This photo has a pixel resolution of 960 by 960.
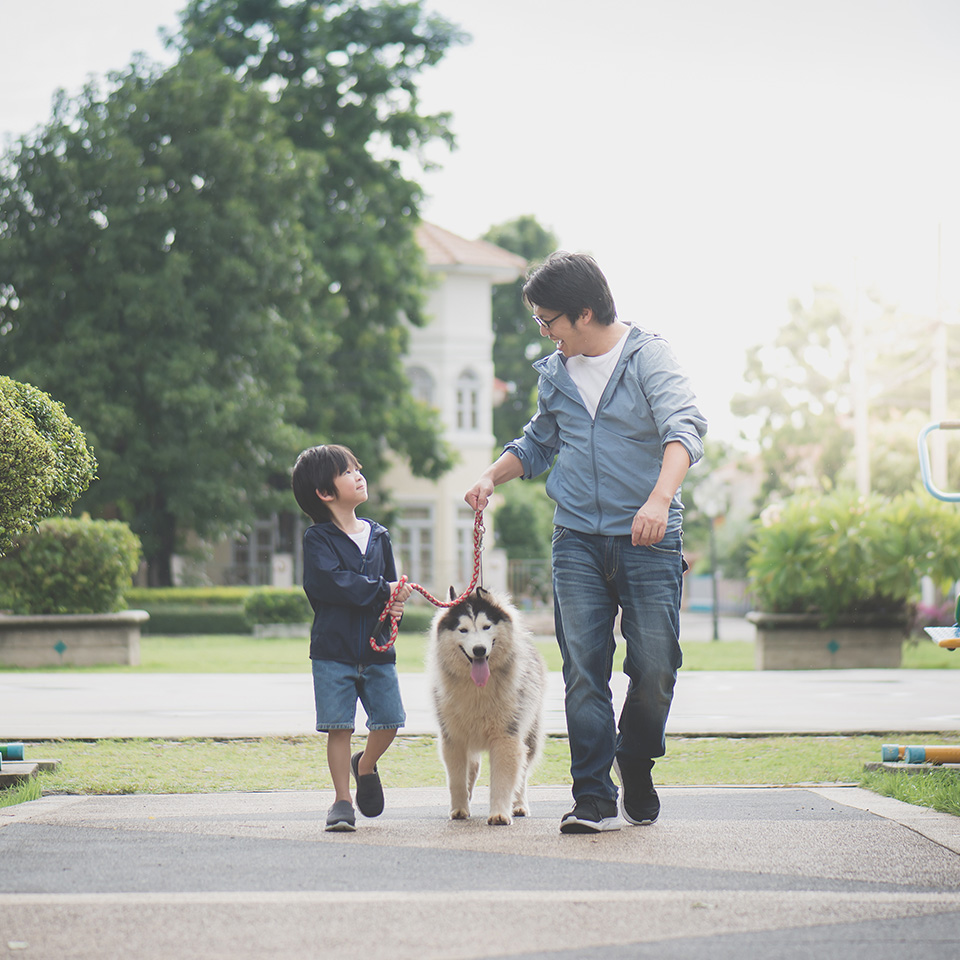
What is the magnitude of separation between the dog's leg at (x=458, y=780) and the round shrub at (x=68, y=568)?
10671 mm

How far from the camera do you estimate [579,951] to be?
2.99m

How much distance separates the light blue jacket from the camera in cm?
475

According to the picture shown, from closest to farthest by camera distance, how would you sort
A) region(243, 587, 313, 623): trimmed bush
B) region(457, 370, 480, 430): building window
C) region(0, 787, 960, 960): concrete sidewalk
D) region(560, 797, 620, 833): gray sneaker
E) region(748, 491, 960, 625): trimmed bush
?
region(0, 787, 960, 960): concrete sidewalk
region(560, 797, 620, 833): gray sneaker
region(748, 491, 960, 625): trimmed bush
region(243, 587, 313, 623): trimmed bush
region(457, 370, 480, 430): building window

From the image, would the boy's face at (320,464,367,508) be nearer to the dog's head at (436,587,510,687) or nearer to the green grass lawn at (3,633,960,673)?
the dog's head at (436,587,510,687)

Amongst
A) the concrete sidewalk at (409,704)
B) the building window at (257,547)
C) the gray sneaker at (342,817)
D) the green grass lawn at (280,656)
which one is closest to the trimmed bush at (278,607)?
the green grass lawn at (280,656)

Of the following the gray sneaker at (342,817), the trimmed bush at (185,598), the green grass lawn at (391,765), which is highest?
the gray sneaker at (342,817)

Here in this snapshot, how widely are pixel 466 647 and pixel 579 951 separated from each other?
2169mm

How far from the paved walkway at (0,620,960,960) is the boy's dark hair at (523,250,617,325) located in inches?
74.6

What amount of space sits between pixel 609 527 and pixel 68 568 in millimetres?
11547

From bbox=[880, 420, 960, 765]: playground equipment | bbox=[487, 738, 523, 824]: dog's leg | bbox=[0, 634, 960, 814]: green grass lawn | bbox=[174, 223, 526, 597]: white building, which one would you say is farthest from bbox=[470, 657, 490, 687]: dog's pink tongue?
bbox=[174, 223, 526, 597]: white building

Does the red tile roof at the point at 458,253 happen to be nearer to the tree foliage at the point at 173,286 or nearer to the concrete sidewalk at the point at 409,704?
the tree foliage at the point at 173,286

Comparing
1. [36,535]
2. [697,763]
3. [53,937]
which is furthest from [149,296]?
[53,937]

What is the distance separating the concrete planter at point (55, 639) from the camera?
1478cm

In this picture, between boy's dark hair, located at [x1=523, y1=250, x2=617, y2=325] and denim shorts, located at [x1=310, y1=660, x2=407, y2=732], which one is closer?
boy's dark hair, located at [x1=523, y1=250, x2=617, y2=325]
